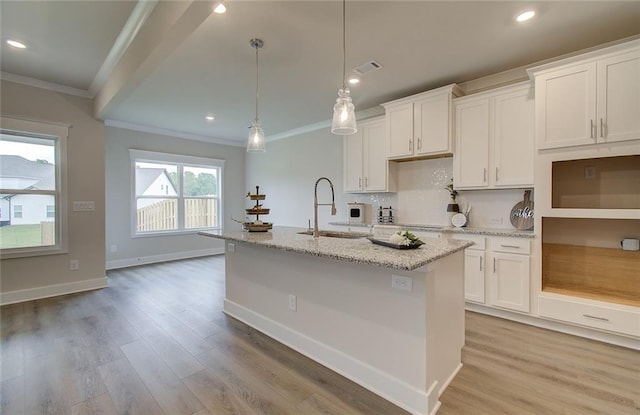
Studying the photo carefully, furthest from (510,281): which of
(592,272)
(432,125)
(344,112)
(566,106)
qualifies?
(344,112)

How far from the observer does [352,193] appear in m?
4.73

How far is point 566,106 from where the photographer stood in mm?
2598

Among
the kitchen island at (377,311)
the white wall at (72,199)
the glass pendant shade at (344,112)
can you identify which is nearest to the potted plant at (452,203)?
the kitchen island at (377,311)

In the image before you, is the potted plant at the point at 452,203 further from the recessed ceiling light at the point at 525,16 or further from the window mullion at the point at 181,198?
the window mullion at the point at 181,198

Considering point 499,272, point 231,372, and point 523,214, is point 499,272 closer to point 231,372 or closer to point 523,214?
point 523,214

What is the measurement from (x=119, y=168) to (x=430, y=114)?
5.26 metres

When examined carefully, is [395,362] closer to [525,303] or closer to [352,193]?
[525,303]

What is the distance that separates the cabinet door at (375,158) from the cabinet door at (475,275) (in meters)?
1.44

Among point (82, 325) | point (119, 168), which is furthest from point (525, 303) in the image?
point (119, 168)

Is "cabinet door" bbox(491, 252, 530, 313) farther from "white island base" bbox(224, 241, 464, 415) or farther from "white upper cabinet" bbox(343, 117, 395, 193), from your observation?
"white upper cabinet" bbox(343, 117, 395, 193)

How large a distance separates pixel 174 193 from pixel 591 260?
6525 millimetres

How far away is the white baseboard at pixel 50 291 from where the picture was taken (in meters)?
3.52

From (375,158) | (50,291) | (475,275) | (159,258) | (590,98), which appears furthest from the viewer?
(159,258)

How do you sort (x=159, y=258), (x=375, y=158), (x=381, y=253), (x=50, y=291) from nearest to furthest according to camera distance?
(x=381, y=253)
(x=50, y=291)
(x=375, y=158)
(x=159, y=258)
